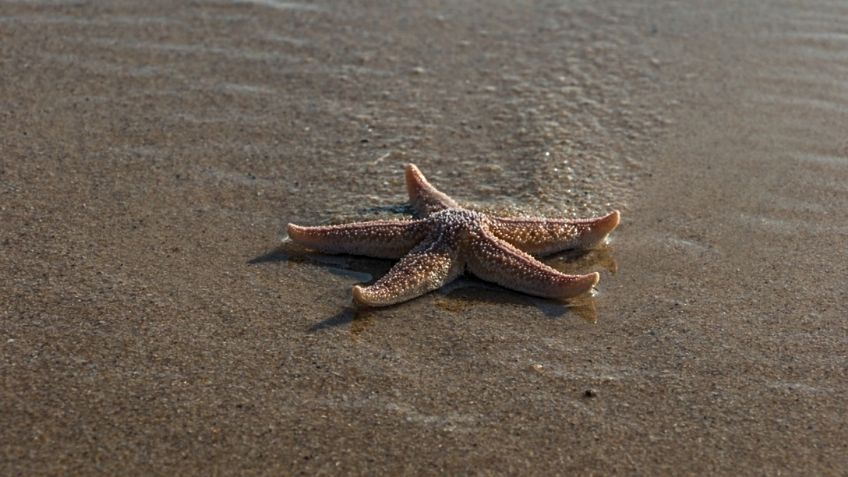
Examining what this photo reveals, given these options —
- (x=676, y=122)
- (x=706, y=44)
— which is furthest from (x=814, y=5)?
(x=676, y=122)

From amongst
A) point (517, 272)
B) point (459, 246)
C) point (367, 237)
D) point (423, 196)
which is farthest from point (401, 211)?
point (517, 272)

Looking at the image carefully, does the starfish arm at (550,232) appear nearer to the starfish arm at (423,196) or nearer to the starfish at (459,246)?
the starfish at (459,246)

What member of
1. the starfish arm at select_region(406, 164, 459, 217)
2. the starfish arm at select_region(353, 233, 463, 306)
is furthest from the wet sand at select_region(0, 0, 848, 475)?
the starfish arm at select_region(406, 164, 459, 217)

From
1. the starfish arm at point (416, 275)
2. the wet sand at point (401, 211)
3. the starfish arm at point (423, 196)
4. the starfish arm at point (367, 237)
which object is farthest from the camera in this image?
the starfish arm at point (423, 196)

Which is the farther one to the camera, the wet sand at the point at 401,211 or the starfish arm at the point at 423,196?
the starfish arm at the point at 423,196

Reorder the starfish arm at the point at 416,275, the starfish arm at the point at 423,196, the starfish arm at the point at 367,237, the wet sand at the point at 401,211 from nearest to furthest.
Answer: the wet sand at the point at 401,211
the starfish arm at the point at 416,275
the starfish arm at the point at 367,237
the starfish arm at the point at 423,196

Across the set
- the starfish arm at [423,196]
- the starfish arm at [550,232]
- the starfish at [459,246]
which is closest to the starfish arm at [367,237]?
the starfish at [459,246]

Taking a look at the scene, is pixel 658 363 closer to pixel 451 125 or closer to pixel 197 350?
pixel 197 350

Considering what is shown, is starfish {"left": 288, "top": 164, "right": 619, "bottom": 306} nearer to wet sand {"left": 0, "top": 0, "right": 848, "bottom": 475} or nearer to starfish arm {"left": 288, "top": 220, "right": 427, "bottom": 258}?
starfish arm {"left": 288, "top": 220, "right": 427, "bottom": 258}
